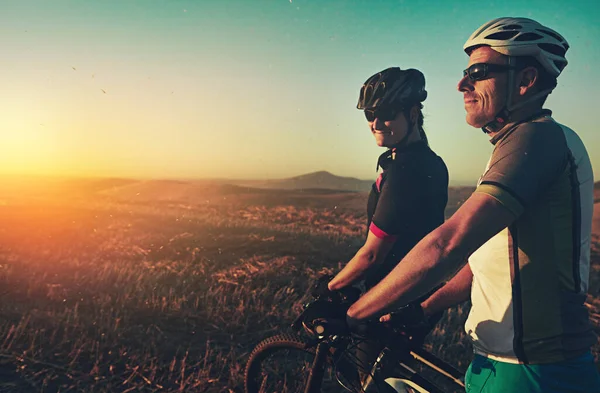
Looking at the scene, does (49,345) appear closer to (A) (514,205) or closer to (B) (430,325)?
(B) (430,325)

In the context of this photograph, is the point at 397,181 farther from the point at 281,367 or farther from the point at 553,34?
the point at 281,367

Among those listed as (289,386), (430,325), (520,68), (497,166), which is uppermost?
(520,68)

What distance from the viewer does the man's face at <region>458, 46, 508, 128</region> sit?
2170 millimetres

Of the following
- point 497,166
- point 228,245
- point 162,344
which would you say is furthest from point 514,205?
point 228,245

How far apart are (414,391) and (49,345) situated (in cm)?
414

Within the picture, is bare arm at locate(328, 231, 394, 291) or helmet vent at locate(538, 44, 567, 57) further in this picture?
bare arm at locate(328, 231, 394, 291)

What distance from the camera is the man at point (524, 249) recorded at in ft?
5.90

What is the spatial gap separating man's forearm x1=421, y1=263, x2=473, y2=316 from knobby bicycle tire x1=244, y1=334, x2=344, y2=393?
0.77 meters

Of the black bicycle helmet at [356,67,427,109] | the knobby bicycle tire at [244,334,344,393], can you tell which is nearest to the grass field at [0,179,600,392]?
the knobby bicycle tire at [244,334,344,393]

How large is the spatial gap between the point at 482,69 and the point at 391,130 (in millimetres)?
1322

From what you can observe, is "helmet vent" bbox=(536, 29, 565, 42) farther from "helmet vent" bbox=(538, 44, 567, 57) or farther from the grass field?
the grass field

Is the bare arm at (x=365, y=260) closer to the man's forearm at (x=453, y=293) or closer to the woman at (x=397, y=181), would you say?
the woman at (x=397, y=181)

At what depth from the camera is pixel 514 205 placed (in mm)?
1760

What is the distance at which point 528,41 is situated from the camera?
2.15 m
